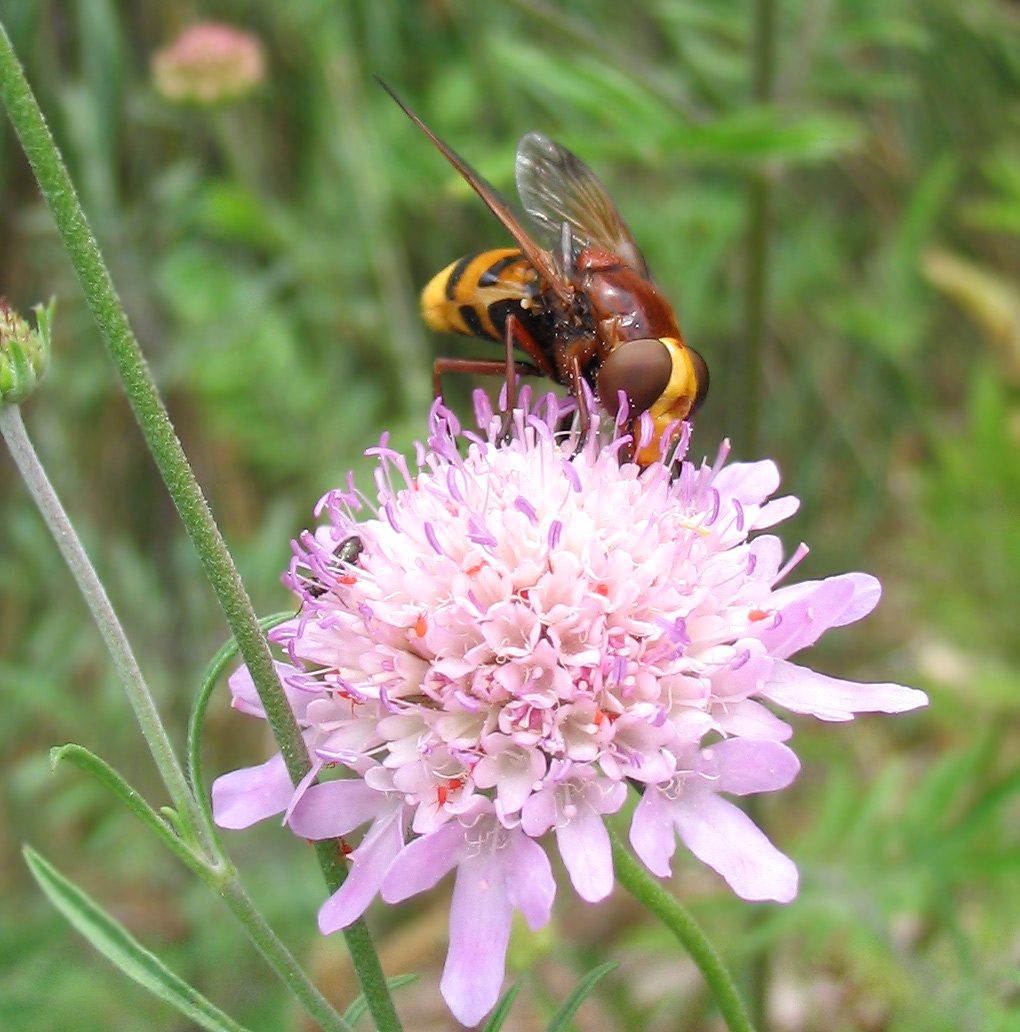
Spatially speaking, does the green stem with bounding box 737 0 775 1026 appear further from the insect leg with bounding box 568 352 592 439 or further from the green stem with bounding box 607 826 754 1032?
the green stem with bounding box 607 826 754 1032

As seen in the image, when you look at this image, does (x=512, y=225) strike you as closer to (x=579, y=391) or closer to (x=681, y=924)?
(x=579, y=391)

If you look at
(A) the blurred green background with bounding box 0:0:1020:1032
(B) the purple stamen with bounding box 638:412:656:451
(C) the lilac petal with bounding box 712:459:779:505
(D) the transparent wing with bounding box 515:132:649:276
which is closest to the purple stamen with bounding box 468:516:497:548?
(B) the purple stamen with bounding box 638:412:656:451

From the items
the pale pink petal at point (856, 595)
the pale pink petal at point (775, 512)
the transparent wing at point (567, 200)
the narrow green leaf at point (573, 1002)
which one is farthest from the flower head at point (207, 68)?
the narrow green leaf at point (573, 1002)

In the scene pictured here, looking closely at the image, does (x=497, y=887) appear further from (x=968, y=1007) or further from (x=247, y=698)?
(x=968, y=1007)

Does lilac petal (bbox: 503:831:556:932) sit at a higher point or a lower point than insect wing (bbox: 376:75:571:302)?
lower

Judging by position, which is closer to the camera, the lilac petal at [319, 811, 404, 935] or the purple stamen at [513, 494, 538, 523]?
the lilac petal at [319, 811, 404, 935]

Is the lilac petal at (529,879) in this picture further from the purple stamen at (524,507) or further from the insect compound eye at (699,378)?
the insect compound eye at (699,378)

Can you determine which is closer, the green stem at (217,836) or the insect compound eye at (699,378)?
the green stem at (217,836)

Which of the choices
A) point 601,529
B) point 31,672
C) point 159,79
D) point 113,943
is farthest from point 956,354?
point 113,943
